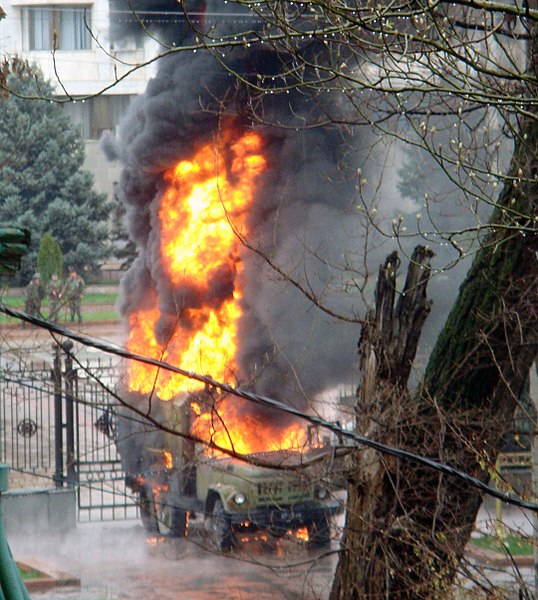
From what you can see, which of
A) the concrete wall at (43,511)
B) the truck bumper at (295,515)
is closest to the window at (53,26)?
the concrete wall at (43,511)

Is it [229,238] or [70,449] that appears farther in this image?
[229,238]

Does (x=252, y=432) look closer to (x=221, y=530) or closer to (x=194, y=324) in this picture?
(x=194, y=324)

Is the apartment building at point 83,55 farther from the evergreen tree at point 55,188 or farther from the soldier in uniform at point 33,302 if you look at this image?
the soldier in uniform at point 33,302

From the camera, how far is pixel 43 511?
15.0 m

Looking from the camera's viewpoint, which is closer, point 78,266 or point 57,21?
point 57,21

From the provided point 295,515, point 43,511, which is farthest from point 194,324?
point 295,515

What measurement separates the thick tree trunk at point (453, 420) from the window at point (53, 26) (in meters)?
18.3

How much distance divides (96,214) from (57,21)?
21.4ft

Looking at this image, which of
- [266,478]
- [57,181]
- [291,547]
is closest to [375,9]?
[266,478]

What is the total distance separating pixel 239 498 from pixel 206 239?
624cm

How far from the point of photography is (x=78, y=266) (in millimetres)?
32281

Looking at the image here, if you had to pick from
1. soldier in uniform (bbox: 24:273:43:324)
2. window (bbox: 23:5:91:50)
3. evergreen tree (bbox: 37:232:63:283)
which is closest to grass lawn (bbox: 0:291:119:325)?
evergreen tree (bbox: 37:232:63:283)

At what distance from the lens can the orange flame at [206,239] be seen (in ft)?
58.4

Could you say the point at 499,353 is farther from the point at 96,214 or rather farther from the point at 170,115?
the point at 96,214
